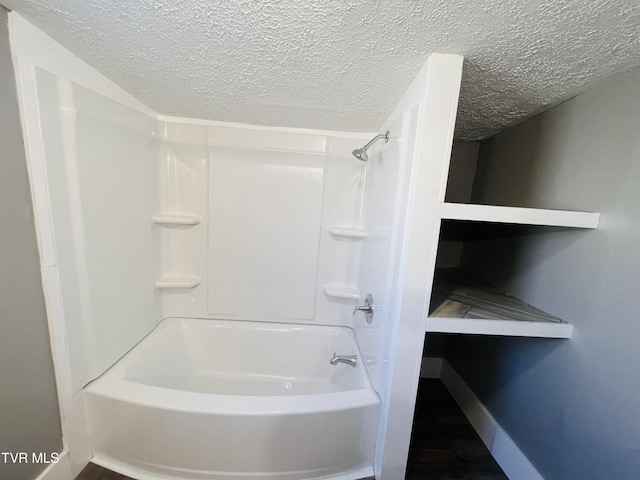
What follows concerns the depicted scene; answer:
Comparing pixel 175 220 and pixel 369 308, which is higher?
pixel 175 220

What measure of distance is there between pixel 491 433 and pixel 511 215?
127 cm

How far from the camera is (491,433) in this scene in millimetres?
1371

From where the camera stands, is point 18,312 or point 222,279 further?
point 222,279

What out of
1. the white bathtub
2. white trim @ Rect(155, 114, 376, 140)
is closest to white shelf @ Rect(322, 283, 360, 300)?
the white bathtub

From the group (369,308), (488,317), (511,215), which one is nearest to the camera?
(511,215)

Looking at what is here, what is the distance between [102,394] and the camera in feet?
3.67

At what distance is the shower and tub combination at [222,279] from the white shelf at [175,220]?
1 cm

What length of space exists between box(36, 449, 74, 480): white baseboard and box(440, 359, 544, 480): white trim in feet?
6.53

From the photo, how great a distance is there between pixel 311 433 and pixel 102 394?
3.08 feet

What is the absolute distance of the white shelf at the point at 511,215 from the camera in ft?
2.86

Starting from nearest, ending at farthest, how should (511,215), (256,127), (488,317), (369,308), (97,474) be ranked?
(511,215)
(488,317)
(97,474)
(369,308)
(256,127)

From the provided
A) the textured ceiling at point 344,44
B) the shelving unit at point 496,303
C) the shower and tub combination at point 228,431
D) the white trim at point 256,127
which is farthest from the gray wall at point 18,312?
the shelving unit at point 496,303

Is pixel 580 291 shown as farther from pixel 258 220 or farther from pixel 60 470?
pixel 60 470

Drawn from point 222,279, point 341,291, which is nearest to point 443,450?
point 341,291
